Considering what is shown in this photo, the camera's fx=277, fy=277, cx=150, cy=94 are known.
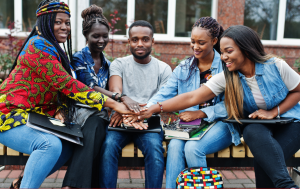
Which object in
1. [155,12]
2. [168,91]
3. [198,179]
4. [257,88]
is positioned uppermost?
[155,12]

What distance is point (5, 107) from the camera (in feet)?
7.46

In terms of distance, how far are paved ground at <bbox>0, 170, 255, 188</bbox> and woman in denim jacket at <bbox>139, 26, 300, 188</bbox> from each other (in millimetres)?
1346

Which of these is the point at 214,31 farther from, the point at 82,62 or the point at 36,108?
the point at 36,108

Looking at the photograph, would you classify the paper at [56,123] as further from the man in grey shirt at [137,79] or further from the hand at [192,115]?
the hand at [192,115]

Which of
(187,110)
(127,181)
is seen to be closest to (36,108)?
(187,110)

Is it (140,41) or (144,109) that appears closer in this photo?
(144,109)

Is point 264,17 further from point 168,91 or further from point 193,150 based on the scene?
point 193,150

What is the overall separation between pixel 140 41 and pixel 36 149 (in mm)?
1524

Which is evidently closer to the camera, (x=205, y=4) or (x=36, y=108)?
(x=36, y=108)

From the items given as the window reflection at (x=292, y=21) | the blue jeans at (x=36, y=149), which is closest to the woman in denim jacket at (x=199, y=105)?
the blue jeans at (x=36, y=149)

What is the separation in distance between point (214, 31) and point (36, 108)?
1792mm

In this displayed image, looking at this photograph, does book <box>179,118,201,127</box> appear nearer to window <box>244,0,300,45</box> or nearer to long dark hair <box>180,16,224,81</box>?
long dark hair <box>180,16,224,81</box>

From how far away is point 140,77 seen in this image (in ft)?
10.1

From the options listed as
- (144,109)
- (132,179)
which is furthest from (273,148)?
(132,179)
